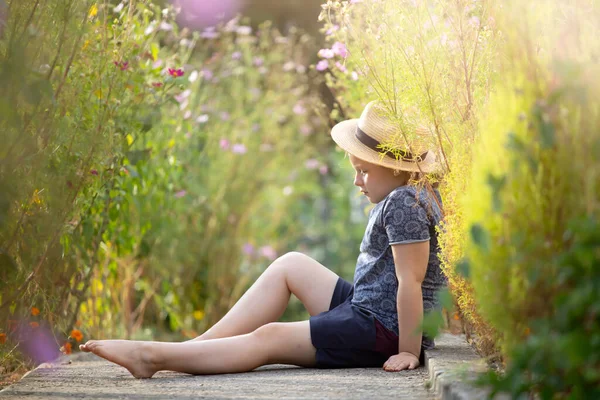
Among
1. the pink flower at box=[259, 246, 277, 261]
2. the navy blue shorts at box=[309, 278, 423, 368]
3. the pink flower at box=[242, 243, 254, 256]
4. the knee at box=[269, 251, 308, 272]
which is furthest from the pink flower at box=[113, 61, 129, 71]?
the pink flower at box=[259, 246, 277, 261]

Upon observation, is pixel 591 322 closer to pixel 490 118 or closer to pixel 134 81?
pixel 490 118

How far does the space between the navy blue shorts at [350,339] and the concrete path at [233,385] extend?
0.15 ft

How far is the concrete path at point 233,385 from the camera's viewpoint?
2.31 m

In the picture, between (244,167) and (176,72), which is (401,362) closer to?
(176,72)

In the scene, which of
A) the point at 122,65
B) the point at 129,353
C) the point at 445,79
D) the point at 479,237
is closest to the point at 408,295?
the point at 445,79

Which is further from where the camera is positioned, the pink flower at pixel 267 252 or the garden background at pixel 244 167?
the pink flower at pixel 267 252

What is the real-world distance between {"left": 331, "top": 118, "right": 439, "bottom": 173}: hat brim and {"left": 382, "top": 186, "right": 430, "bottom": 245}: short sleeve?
94mm

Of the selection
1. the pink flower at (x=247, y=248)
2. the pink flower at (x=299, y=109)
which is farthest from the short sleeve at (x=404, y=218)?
the pink flower at (x=247, y=248)

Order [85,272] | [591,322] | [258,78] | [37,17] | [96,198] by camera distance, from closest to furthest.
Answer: [591,322]
[37,17]
[96,198]
[85,272]
[258,78]

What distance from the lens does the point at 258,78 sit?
19.8ft

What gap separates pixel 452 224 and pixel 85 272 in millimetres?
1832

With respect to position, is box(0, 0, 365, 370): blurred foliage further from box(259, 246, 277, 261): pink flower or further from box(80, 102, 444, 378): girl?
box(80, 102, 444, 378): girl

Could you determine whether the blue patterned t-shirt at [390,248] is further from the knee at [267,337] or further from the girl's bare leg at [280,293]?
the knee at [267,337]

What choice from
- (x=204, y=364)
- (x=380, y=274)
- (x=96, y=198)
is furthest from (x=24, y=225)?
(x=380, y=274)
